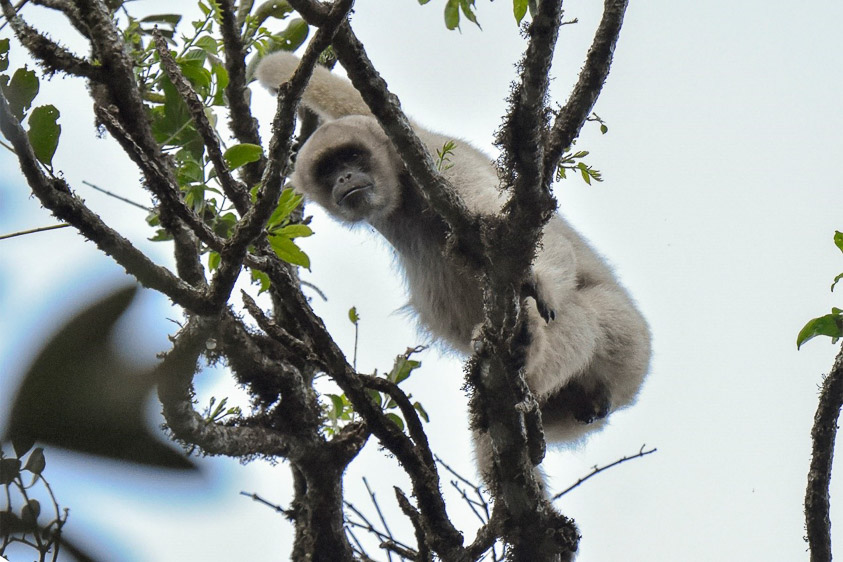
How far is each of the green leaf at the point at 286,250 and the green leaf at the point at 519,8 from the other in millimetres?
1549

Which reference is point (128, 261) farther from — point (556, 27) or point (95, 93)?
point (556, 27)

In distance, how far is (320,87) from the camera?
7.25 metres

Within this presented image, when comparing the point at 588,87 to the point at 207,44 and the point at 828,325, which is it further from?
the point at 207,44

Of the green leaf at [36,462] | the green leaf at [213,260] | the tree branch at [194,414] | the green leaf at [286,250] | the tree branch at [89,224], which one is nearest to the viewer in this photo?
the green leaf at [36,462]

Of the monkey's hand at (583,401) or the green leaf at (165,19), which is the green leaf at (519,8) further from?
the monkey's hand at (583,401)

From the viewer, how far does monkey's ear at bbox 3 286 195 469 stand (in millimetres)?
1442

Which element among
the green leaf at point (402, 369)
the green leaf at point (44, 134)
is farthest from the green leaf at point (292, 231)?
the green leaf at point (402, 369)

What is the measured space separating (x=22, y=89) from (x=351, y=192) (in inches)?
143

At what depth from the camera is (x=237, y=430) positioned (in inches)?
167

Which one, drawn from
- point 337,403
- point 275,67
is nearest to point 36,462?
point 337,403

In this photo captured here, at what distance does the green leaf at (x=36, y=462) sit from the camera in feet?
5.19

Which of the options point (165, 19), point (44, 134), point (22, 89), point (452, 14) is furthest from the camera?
point (165, 19)

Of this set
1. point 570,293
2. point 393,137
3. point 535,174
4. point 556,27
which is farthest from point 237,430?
point 570,293

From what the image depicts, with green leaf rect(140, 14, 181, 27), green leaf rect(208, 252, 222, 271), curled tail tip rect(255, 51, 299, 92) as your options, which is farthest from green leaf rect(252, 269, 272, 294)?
curled tail tip rect(255, 51, 299, 92)
